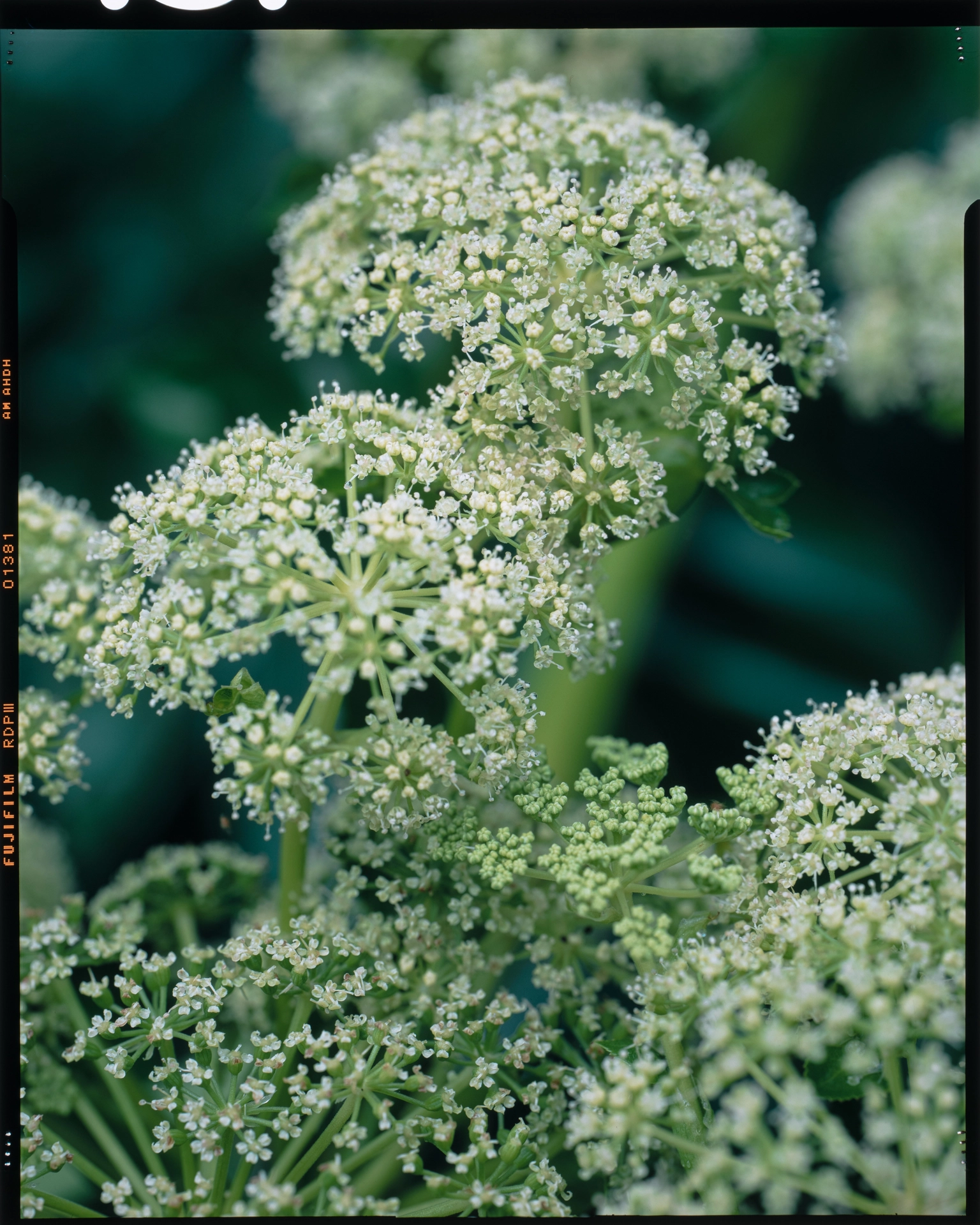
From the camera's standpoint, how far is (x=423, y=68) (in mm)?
2145

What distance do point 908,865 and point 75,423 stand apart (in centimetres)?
191

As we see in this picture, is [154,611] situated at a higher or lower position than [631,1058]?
higher

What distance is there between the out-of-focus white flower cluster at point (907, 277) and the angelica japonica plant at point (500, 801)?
524 millimetres

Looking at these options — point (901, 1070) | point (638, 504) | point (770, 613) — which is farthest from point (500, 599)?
point (770, 613)

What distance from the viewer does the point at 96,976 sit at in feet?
5.66

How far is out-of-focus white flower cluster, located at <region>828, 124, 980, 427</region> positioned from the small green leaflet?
1493mm

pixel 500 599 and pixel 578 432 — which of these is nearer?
pixel 500 599

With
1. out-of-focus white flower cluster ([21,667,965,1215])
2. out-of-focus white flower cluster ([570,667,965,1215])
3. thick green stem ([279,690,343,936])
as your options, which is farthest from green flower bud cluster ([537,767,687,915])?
thick green stem ([279,690,343,936])

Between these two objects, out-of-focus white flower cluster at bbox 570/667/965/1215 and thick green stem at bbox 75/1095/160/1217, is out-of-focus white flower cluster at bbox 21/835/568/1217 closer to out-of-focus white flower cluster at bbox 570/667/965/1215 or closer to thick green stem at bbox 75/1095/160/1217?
thick green stem at bbox 75/1095/160/1217

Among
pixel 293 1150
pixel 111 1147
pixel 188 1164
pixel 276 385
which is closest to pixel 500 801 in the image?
pixel 293 1150

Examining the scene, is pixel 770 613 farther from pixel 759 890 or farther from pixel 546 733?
pixel 759 890

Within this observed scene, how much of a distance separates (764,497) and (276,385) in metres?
1.17

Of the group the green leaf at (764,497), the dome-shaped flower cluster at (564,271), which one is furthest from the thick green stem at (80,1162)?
the green leaf at (764,497)

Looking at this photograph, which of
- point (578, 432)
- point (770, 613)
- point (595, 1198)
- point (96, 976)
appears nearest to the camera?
point (595, 1198)
